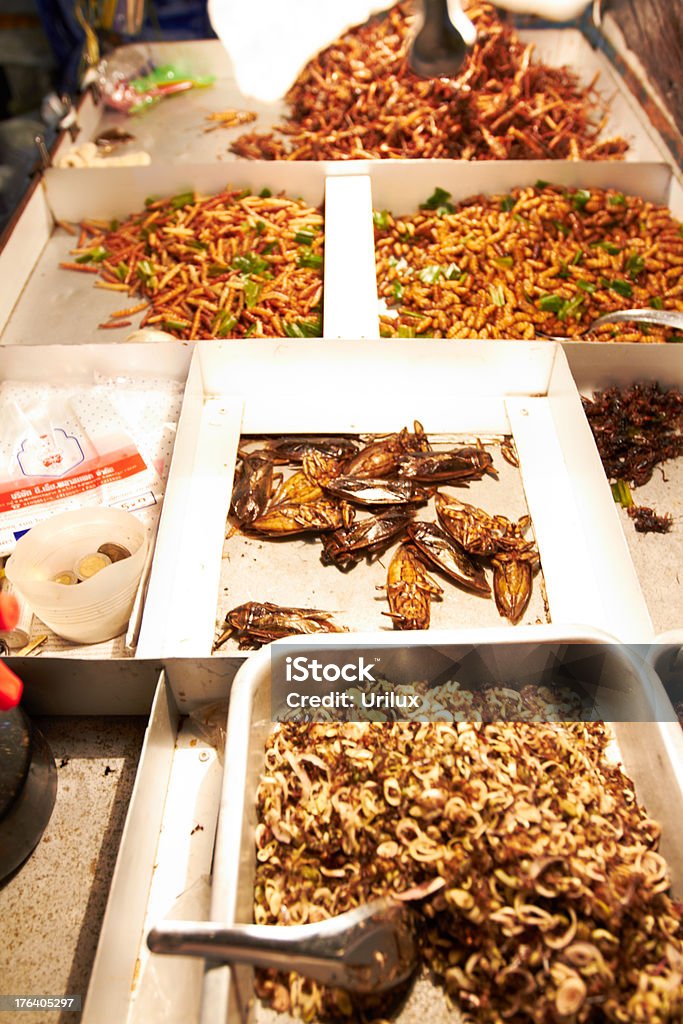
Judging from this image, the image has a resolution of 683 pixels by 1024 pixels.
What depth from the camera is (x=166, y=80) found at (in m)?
4.76

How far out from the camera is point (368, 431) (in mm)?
2561

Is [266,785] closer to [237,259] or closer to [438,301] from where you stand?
[438,301]

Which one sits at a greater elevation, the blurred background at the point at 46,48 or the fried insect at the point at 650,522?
the blurred background at the point at 46,48

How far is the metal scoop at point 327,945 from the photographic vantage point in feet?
3.93

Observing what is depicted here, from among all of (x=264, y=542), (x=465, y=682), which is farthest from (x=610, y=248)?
(x=465, y=682)

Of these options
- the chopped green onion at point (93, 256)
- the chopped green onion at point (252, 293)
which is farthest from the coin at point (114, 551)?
the chopped green onion at point (93, 256)

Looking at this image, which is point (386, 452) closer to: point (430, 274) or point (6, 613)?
point (430, 274)

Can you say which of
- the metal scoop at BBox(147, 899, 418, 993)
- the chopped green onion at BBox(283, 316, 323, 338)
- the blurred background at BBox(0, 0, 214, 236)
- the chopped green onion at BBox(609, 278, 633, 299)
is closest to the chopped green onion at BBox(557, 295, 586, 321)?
the chopped green onion at BBox(609, 278, 633, 299)

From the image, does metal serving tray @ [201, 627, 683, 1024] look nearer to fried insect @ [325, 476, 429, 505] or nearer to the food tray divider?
the food tray divider

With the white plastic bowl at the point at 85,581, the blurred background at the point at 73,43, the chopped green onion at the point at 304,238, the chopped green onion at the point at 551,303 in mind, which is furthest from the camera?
the blurred background at the point at 73,43

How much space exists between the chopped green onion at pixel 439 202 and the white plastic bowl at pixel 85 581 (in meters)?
2.47

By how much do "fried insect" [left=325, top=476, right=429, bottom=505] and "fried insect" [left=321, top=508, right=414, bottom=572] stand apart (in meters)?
0.06

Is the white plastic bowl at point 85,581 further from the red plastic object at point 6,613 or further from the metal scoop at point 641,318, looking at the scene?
the metal scoop at point 641,318

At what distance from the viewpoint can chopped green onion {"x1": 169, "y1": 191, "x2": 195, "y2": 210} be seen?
360 cm
